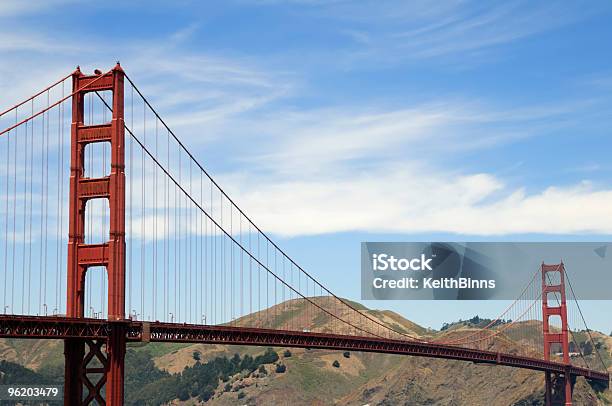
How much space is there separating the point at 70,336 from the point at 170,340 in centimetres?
1341

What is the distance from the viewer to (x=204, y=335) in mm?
89500

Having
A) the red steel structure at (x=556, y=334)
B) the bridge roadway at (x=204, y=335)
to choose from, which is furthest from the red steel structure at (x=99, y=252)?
the red steel structure at (x=556, y=334)

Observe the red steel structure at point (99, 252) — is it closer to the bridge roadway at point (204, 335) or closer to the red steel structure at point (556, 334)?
Answer: the bridge roadway at point (204, 335)

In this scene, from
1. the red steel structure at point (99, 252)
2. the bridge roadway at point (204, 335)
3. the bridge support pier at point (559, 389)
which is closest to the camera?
the bridge roadway at point (204, 335)

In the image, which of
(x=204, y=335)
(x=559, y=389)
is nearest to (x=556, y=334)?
(x=559, y=389)

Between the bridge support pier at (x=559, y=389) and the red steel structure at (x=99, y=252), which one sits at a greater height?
the red steel structure at (x=99, y=252)

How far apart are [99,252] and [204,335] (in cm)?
1690

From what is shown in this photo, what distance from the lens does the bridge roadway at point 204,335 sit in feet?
228

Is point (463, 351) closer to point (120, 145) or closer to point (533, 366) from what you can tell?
point (533, 366)

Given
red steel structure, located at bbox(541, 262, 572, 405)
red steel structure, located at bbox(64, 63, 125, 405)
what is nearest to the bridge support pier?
red steel structure, located at bbox(541, 262, 572, 405)

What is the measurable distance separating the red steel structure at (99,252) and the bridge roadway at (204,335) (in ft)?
4.65

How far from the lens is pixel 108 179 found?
7625 cm

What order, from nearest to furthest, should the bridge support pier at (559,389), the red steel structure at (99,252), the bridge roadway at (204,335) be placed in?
the bridge roadway at (204,335) → the red steel structure at (99,252) → the bridge support pier at (559,389)

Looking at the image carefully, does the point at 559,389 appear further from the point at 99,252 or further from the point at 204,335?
the point at 99,252
